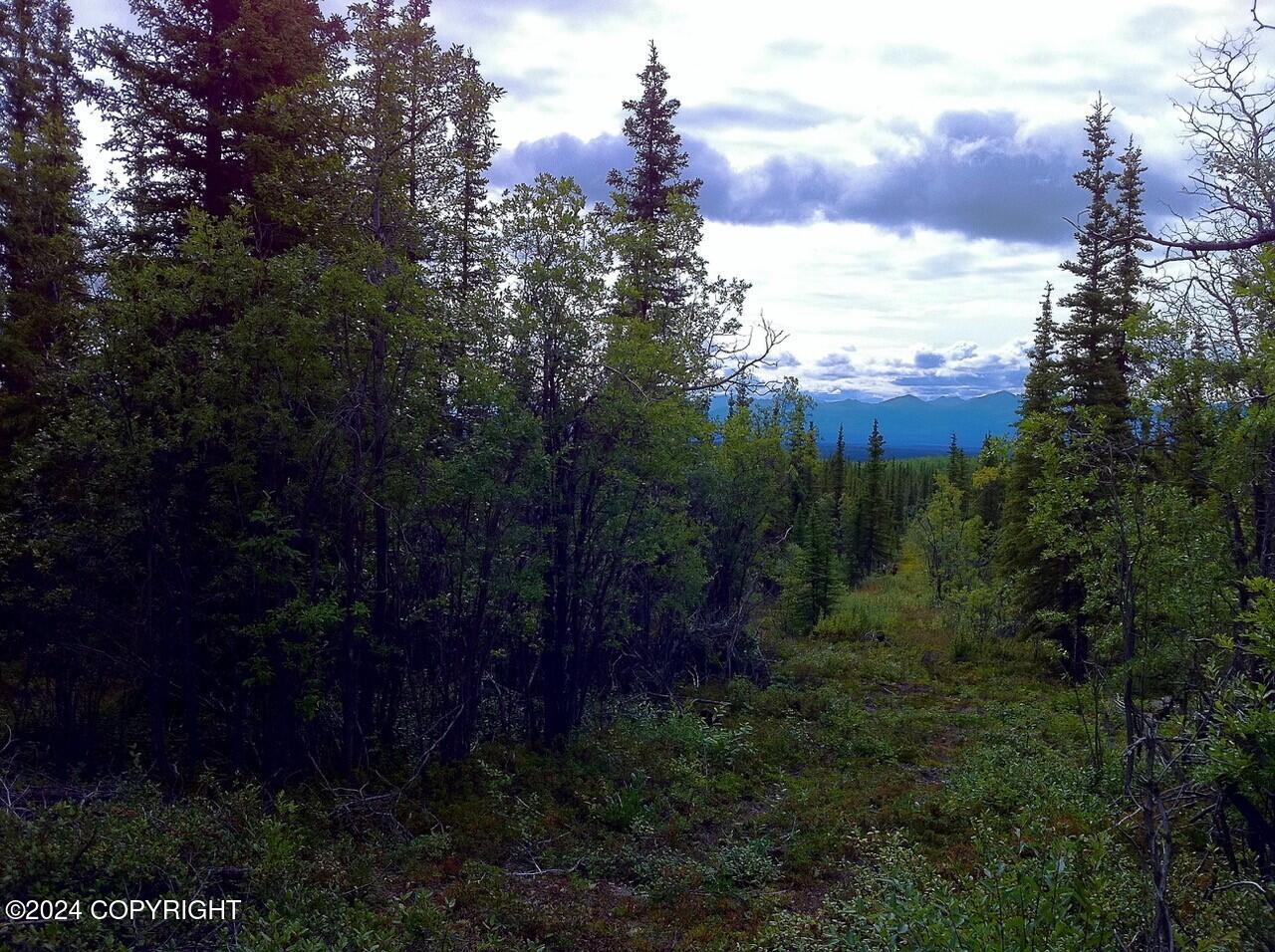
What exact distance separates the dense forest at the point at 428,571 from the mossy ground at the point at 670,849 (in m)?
0.06

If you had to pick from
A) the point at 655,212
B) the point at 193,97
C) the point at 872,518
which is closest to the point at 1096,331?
the point at 655,212

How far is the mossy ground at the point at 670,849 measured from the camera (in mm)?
5180

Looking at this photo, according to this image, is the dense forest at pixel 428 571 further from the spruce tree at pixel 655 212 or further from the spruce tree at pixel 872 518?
the spruce tree at pixel 872 518

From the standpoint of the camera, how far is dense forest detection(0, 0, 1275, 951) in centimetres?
661

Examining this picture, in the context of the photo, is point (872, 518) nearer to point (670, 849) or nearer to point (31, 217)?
point (670, 849)

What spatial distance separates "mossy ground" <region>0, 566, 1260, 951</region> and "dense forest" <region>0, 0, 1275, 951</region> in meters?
0.06

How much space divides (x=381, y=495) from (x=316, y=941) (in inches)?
220

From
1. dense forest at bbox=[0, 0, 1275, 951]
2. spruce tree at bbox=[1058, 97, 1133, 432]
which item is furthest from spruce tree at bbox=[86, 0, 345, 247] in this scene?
spruce tree at bbox=[1058, 97, 1133, 432]

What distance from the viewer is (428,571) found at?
36.1 feet

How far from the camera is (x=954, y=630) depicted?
25875mm

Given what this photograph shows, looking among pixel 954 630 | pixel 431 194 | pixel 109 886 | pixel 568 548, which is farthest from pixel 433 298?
pixel 954 630

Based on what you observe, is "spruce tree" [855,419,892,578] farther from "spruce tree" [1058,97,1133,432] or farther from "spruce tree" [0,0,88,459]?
"spruce tree" [0,0,88,459]

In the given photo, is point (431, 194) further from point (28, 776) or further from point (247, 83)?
point (28, 776)

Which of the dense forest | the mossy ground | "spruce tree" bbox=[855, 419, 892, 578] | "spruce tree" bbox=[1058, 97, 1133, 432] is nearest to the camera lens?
the mossy ground
